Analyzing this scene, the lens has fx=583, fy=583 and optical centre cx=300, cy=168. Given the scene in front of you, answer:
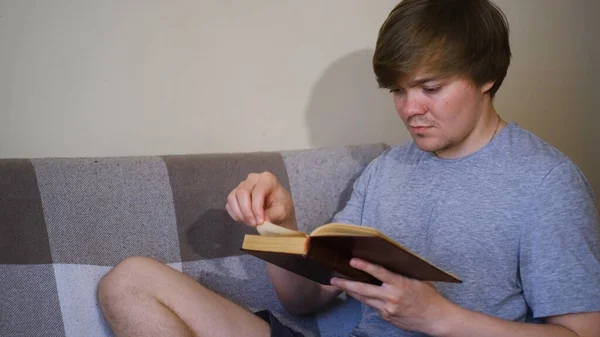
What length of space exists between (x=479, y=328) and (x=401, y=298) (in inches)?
6.4

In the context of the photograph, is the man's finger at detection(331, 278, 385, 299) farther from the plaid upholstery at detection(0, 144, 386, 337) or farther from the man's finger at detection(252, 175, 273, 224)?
Result: the plaid upholstery at detection(0, 144, 386, 337)

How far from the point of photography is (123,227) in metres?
1.18

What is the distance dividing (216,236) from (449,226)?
49 centimetres

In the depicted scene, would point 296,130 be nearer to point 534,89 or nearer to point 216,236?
point 216,236

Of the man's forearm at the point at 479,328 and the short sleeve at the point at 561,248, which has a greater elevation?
the short sleeve at the point at 561,248

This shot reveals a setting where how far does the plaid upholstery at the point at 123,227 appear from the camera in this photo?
108 cm

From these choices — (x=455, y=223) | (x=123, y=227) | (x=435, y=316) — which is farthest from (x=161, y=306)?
(x=455, y=223)

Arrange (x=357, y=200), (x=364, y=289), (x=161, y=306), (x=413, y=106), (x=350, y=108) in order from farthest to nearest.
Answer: (x=350, y=108), (x=357, y=200), (x=413, y=106), (x=161, y=306), (x=364, y=289)

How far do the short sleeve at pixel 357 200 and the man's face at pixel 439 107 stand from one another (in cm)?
22

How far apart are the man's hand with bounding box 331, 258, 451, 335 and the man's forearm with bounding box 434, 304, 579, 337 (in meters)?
0.02

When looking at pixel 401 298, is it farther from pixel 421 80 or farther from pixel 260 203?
pixel 421 80

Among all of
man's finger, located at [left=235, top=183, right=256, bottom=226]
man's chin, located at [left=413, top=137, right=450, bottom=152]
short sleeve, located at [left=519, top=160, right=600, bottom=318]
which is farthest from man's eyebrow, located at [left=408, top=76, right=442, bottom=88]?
man's finger, located at [left=235, top=183, right=256, bottom=226]

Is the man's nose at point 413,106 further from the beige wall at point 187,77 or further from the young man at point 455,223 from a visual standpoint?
the beige wall at point 187,77

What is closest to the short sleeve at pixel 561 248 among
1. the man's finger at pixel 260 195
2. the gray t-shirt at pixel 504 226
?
the gray t-shirt at pixel 504 226
